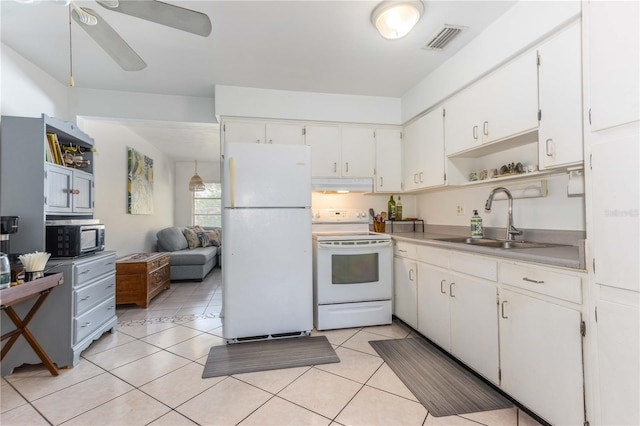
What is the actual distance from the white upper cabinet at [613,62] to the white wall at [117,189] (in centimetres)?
424

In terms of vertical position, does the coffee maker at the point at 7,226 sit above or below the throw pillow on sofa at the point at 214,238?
above

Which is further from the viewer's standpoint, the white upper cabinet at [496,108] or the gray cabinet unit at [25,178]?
the gray cabinet unit at [25,178]

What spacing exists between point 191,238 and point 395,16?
17.2ft

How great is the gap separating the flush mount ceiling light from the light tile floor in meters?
2.29

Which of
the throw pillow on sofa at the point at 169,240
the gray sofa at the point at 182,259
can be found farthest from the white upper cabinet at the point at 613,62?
the throw pillow on sofa at the point at 169,240

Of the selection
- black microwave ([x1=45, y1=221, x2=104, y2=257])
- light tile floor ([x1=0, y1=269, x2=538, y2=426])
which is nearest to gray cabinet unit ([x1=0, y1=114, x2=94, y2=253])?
black microwave ([x1=45, y1=221, x2=104, y2=257])

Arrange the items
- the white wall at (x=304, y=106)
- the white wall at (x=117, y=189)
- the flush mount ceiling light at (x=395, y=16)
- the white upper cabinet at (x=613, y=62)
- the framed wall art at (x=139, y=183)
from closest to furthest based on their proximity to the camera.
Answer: the white upper cabinet at (x=613, y=62) < the flush mount ceiling light at (x=395, y=16) < the white wall at (x=304, y=106) < the white wall at (x=117, y=189) < the framed wall art at (x=139, y=183)

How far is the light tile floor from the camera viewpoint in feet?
5.25

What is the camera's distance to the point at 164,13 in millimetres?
1381

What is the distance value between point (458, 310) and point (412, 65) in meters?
2.13

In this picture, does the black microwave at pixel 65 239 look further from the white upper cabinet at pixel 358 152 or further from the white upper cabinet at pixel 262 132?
the white upper cabinet at pixel 358 152

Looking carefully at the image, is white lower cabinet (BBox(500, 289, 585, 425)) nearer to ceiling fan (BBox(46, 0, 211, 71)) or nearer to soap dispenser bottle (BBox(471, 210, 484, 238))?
soap dispenser bottle (BBox(471, 210, 484, 238))

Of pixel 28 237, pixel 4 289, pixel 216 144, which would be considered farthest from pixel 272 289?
pixel 216 144

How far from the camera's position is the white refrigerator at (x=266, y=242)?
8.43 ft
